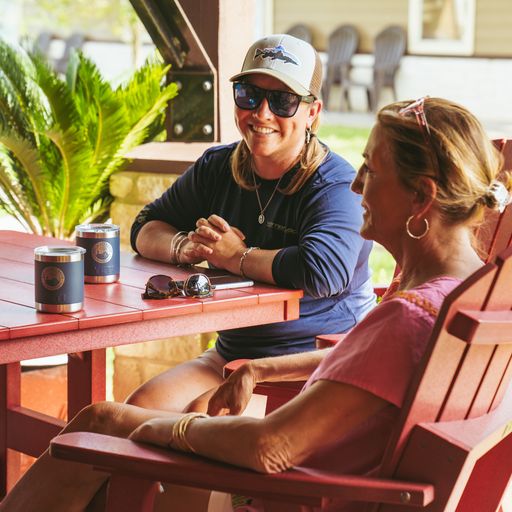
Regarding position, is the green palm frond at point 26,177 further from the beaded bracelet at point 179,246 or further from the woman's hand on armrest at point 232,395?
the woman's hand on armrest at point 232,395

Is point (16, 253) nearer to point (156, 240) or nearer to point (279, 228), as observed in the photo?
Answer: point (156, 240)

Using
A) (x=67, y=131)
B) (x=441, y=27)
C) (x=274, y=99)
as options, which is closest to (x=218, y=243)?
(x=274, y=99)

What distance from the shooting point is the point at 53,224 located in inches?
199

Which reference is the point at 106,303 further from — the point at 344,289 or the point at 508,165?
the point at 508,165

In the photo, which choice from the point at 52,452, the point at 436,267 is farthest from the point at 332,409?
the point at 52,452

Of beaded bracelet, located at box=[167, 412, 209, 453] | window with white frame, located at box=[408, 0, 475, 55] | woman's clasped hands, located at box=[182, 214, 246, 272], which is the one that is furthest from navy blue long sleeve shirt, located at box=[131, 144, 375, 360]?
window with white frame, located at box=[408, 0, 475, 55]

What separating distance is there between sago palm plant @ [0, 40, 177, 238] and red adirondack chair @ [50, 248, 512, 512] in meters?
2.80

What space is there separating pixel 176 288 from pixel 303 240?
42cm

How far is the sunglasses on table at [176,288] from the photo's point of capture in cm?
284

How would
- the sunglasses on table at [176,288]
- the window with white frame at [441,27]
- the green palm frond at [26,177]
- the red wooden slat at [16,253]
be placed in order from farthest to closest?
the window with white frame at [441,27], the green palm frond at [26,177], the red wooden slat at [16,253], the sunglasses on table at [176,288]

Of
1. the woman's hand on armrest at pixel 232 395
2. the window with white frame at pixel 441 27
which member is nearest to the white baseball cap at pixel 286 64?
the woman's hand on armrest at pixel 232 395

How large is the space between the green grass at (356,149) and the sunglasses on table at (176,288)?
4.34 m

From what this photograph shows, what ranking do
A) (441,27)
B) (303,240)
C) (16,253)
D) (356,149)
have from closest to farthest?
(303,240), (16,253), (356,149), (441,27)

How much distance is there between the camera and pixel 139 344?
172 inches
